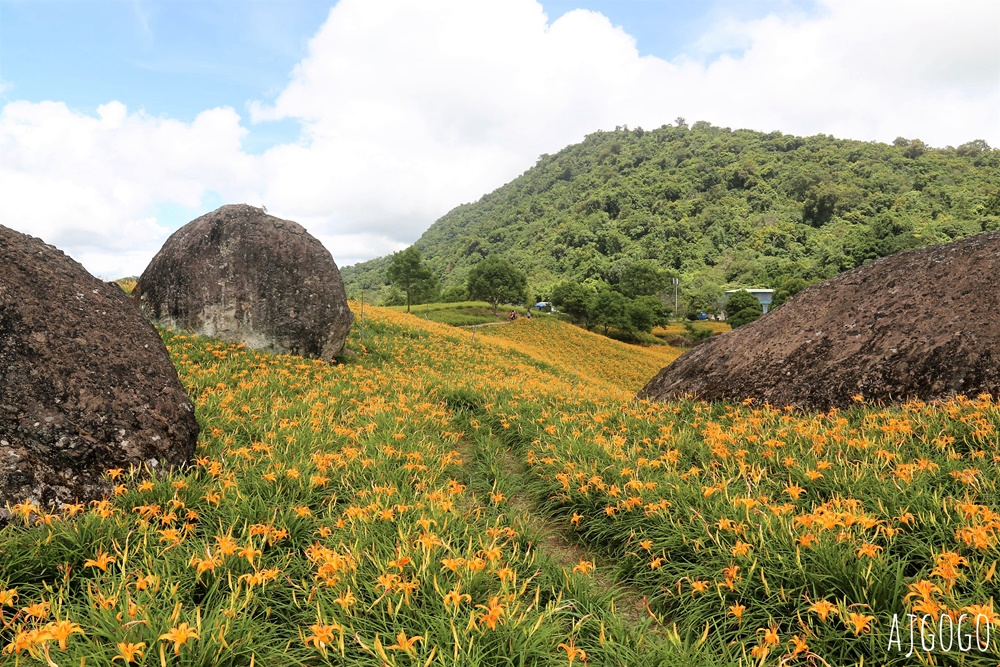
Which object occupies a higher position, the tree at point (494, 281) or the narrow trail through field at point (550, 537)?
the tree at point (494, 281)

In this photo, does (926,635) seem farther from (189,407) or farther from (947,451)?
(189,407)

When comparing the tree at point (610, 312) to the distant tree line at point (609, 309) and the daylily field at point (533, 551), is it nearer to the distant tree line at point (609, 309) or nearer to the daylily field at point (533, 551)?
the distant tree line at point (609, 309)

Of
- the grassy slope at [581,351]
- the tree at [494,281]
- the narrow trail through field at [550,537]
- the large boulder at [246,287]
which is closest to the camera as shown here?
the narrow trail through field at [550,537]

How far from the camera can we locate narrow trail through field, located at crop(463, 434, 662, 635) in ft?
9.91

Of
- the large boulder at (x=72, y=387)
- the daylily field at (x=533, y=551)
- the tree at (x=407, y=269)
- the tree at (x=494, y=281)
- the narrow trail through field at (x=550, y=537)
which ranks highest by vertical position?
the tree at (x=407, y=269)

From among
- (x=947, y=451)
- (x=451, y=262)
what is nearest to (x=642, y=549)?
(x=947, y=451)

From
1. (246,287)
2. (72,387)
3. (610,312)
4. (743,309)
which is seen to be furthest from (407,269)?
(72,387)

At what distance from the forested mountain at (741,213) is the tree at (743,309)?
693 inches

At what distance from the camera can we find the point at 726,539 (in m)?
3.12

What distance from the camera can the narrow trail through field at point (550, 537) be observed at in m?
3.02

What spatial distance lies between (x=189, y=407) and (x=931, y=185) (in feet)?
502

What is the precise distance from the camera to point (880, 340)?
6.83m

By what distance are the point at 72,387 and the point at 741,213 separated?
131m

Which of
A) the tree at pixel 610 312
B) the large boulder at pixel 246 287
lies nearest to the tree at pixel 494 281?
the tree at pixel 610 312
